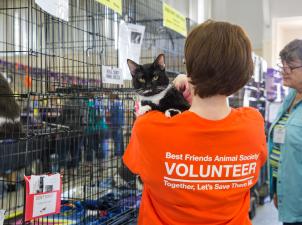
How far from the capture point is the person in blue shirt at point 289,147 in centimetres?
180

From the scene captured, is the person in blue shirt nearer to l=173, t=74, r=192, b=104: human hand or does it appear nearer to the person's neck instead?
l=173, t=74, r=192, b=104: human hand

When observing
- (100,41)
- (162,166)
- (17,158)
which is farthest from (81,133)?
(162,166)

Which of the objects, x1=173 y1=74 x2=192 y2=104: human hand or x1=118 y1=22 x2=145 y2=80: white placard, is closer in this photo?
x1=173 y1=74 x2=192 y2=104: human hand

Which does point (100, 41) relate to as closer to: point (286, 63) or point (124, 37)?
point (124, 37)

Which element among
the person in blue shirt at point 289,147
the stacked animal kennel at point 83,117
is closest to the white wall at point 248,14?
the stacked animal kennel at point 83,117

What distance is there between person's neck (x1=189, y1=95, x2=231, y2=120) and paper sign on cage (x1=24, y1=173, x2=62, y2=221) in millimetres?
651

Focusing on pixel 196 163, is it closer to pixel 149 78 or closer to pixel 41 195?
pixel 41 195

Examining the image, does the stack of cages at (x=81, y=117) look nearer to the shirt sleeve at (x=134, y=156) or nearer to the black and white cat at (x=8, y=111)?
the black and white cat at (x=8, y=111)

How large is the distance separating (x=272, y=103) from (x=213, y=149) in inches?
142

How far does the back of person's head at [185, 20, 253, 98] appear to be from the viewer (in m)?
0.92

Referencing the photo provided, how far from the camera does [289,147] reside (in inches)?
72.7

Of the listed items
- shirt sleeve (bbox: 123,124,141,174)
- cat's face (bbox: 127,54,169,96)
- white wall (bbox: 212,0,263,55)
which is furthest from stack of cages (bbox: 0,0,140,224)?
white wall (bbox: 212,0,263,55)

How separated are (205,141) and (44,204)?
0.70 meters

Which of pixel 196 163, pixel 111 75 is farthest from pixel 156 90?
pixel 196 163
